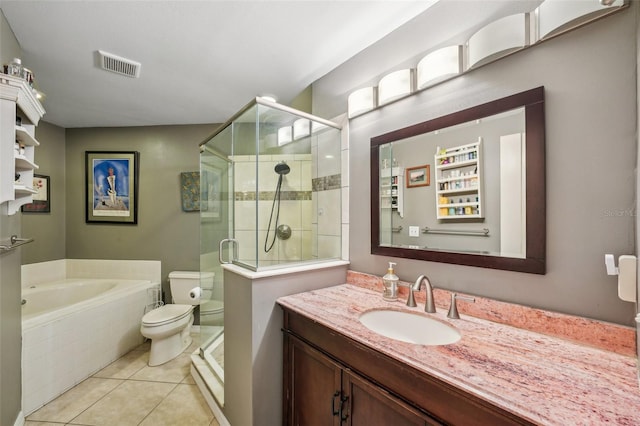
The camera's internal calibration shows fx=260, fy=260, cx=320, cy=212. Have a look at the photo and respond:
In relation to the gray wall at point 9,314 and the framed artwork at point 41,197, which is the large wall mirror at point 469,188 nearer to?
the gray wall at point 9,314

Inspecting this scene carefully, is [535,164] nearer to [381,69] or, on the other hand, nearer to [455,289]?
[455,289]

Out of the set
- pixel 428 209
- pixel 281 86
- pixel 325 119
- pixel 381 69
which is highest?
pixel 281 86

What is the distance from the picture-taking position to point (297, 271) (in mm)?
1501

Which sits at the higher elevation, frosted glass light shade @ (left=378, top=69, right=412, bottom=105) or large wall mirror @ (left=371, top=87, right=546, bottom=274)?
frosted glass light shade @ (left=378, top=69, right=412, bottom=105)

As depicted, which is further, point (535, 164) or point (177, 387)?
point (177, 387)

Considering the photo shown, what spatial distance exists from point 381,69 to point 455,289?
1.32 m

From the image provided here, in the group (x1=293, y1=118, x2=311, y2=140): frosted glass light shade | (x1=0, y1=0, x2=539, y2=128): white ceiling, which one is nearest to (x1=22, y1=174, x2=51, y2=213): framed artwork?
(x1=0, y1=0, x2=539, y2=128): white ceiling

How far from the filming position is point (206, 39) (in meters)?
1.62

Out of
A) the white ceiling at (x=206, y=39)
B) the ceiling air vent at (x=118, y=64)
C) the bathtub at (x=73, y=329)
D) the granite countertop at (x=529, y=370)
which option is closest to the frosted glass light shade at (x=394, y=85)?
the white ceiling at (x=206, y=39)

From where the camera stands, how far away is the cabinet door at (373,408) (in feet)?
2.68

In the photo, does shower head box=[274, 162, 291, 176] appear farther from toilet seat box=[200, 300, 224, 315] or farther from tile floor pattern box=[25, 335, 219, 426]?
tile floor pattern box=[25, 335, 219, 426]

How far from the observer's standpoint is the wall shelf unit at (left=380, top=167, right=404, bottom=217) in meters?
1.48

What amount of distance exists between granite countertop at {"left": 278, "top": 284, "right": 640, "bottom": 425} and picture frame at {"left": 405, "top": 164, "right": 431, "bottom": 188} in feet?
2.23

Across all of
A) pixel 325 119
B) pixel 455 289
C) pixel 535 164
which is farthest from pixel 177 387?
pixel 535 164
